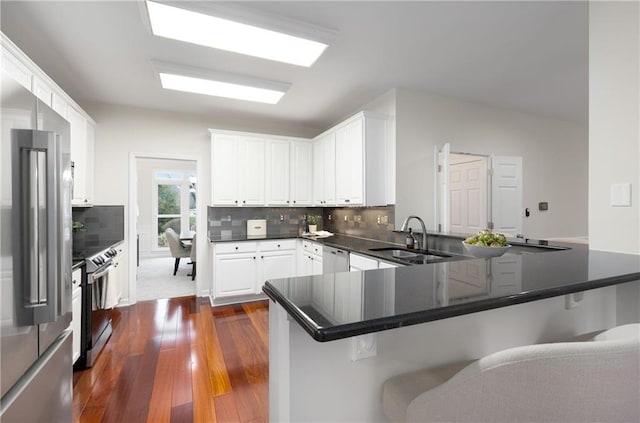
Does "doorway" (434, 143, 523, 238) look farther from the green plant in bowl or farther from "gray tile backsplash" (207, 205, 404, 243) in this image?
the green plant in bowl

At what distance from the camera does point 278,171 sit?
4441 mm

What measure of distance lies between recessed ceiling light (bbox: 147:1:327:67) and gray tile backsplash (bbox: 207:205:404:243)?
6.43 ft

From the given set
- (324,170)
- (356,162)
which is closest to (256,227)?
(324,170)

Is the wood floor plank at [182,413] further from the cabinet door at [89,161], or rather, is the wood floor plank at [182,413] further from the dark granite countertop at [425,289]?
the cabinet door at [89,161]

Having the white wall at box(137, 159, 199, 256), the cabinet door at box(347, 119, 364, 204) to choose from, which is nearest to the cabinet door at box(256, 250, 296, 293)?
the cabinet door at box(347, 119, 364, 204)

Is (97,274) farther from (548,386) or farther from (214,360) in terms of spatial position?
(548,386)

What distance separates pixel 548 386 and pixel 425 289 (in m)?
0.35

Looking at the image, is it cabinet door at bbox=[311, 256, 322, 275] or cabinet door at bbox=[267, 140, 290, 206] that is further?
cabinet door at bbox=[267, 140, 290, 206]

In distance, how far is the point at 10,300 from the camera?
991 mm

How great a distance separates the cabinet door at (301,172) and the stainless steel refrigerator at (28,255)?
3.37 meters

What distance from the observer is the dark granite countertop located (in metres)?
0.70

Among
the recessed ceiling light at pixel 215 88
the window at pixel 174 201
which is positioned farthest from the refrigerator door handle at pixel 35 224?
the window at pixel 174 201

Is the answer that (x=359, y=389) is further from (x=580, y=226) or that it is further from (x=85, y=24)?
(x=580, y=226)

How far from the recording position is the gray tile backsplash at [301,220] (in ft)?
12.4
